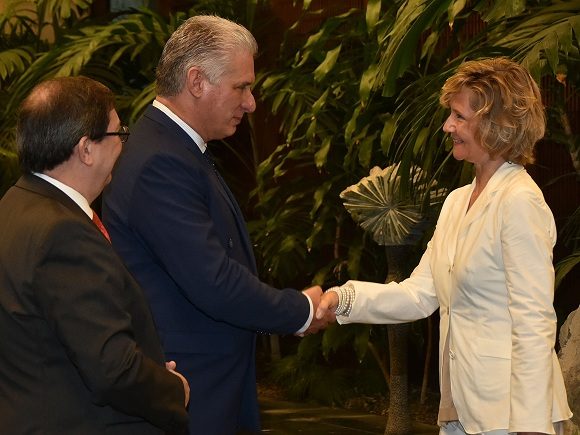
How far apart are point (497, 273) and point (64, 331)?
1214 mm

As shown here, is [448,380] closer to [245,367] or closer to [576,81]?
[245,367]

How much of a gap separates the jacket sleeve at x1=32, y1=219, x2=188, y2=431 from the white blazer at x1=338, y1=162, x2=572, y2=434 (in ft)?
3.25

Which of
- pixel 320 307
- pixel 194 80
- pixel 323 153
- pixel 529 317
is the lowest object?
pixel 323 153

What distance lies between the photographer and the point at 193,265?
2791mm

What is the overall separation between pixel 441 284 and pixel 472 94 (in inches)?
20.9

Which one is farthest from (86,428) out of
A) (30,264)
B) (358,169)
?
(358,169)

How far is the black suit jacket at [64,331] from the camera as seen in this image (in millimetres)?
2189

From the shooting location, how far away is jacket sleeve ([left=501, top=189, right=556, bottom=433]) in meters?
2.75

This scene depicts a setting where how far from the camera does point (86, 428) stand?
88.7 inches

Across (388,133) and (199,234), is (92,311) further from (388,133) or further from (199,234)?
(388,133)

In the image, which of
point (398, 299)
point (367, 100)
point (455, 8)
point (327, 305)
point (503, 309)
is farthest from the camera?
point (367, 100)

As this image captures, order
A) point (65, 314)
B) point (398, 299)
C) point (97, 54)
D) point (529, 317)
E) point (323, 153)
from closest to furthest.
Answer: point (65, 314)
point (529, 317)
point (398, 299)
point (323, 153)
point (97, 54)

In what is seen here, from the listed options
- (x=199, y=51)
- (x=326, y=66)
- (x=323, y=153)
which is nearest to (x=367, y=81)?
(x=326, y=66)

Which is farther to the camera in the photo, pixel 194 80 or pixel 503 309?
pixel 194 80
